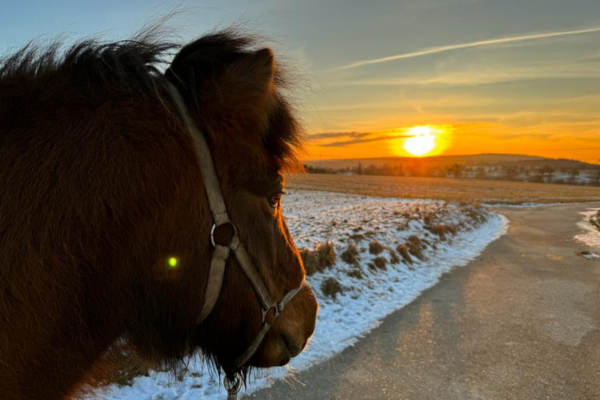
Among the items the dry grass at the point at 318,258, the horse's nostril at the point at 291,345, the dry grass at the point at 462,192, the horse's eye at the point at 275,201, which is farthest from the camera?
the dry grass at the point at 462,192

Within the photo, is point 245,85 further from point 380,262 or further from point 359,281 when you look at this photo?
point 380,262

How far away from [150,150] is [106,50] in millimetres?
Answer: 432

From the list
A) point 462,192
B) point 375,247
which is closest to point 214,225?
point 375,247

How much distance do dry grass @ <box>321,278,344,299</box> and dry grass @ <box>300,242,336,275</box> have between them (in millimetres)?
400

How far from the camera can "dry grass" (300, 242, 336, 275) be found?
23.5ft

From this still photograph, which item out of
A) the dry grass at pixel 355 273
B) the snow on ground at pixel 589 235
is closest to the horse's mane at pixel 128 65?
the dry grass at pixel 355 273

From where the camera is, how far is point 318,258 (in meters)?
7.56

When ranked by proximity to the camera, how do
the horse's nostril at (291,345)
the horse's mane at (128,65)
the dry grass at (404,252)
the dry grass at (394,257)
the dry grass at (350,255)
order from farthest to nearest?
1. the dry grass at (404,252)
2. the dry grass at (394,257)
3. the dry grass at (350,255)
4. the horse's nostril at (291,345)
5. the horse's mane at (128,65)

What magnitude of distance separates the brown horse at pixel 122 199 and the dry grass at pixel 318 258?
5737 mm

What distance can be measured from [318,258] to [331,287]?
37.7 inches

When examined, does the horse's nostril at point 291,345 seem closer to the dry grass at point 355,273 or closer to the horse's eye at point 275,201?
the horse's eye at point 275,201

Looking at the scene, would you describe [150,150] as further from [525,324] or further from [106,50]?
[525,324]

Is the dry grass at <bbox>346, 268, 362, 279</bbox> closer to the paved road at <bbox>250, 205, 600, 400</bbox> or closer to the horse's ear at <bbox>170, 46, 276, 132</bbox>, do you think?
the paved road at <bbox>250, 205, 600, 400</bbox>

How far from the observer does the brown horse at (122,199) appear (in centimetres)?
105
